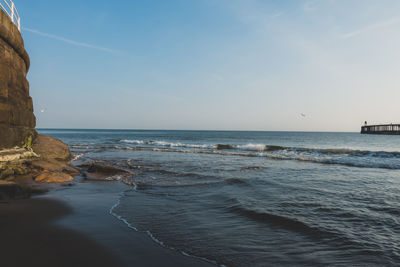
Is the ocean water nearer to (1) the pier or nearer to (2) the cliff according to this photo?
(2) the cliff

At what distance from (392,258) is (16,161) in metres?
11.4

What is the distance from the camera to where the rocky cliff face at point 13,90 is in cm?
833

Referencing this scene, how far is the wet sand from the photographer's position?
124 inches

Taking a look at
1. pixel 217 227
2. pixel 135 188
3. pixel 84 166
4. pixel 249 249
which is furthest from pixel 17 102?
pixel 249 249

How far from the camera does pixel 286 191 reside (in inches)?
298

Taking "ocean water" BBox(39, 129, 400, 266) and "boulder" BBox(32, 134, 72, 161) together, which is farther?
"boulder" BBox(32, 134, 72, 161)

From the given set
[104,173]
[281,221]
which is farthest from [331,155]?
[104,173]

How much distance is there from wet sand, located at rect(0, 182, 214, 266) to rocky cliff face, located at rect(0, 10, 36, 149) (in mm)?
4403

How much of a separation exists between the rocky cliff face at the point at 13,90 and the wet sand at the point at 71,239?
4403mm

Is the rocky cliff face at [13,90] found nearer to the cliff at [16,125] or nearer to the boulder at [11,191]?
the cliff at [16,125]

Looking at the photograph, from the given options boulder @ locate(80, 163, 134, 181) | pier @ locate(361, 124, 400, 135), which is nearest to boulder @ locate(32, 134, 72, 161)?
boulder @ locate(80, 163, 134, 181)

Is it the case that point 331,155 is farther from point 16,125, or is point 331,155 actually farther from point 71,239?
point 16,125

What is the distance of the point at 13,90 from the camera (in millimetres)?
9172

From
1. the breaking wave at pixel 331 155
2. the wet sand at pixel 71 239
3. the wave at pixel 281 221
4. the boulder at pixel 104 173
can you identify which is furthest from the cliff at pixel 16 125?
the breaking wave at pixel 331 155
